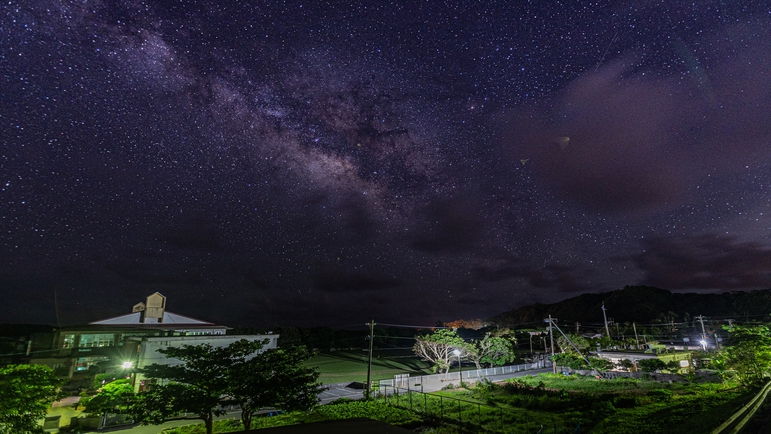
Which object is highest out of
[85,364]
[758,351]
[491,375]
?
[758,351]

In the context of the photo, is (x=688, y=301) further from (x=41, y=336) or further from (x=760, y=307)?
(x=41, y=336)

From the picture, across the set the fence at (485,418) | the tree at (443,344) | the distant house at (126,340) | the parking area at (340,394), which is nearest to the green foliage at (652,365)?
the tree at (443,344)

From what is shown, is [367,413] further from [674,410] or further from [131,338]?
[131,338]

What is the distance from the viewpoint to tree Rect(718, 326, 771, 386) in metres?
28.3

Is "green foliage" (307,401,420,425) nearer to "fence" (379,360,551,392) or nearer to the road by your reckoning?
the road

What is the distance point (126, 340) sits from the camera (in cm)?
4091

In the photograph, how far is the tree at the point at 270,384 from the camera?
1821 cm

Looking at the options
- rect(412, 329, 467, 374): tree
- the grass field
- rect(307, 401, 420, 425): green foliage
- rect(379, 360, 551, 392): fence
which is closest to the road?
rect(379, 360, 551, 392): fence

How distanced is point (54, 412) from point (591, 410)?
4405cm

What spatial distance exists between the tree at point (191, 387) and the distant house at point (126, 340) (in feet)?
69.1

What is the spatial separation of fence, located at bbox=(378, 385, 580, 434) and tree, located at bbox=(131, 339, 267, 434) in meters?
15.5

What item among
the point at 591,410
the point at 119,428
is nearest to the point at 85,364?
the point at 119,428

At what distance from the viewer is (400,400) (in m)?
33.3

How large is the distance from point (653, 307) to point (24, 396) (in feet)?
560
